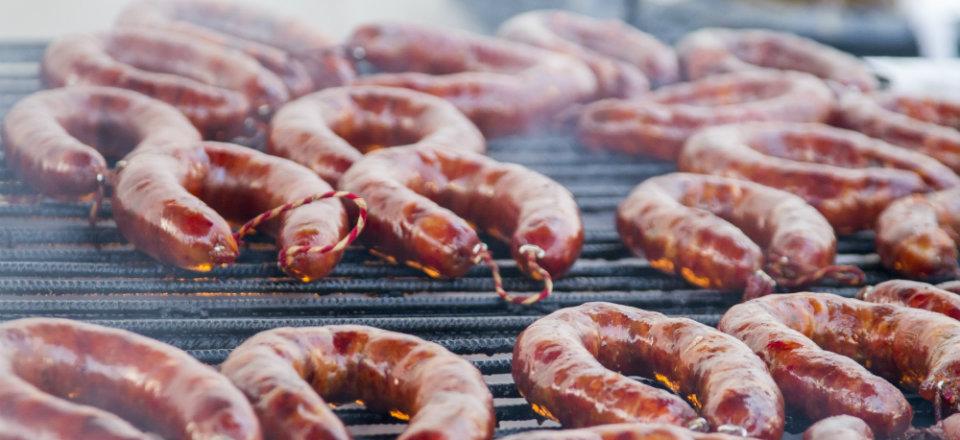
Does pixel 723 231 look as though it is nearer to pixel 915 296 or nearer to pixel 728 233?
pixel 728 233

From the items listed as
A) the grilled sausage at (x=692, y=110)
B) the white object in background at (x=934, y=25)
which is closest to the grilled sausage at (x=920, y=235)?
the grilled sausage at (x=692, y=110)

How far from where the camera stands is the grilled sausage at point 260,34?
4727mm

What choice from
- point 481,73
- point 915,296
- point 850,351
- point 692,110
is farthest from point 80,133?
point 915,296

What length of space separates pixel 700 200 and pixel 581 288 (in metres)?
0.65

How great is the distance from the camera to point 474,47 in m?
4.99

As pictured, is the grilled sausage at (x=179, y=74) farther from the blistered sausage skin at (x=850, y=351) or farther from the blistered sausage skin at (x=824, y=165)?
the blistered sausage skin at (x=850, y=351)

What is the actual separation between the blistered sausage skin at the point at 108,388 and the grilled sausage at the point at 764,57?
369cm

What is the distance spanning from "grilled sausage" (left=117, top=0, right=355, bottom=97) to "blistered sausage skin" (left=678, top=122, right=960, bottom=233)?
1654 mm

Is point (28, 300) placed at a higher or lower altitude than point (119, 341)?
lower

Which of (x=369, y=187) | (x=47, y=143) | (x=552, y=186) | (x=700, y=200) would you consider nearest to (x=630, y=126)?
(x=700, y=200)

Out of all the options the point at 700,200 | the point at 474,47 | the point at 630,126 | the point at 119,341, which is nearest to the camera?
the point at 119,341

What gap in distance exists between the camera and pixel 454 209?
3.60 meters

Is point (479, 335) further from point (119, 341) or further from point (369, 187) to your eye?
point (119, 341)

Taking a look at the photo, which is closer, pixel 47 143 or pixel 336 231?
pixel 336 231
